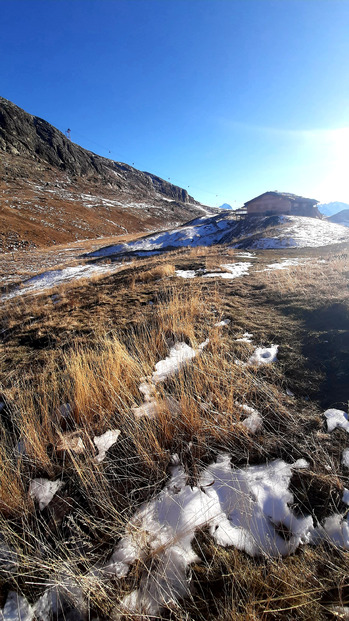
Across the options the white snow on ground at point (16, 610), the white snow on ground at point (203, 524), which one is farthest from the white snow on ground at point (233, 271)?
the white snow on ground at point (16, 610)

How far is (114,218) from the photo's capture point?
54.1 m

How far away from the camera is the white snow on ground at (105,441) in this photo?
6.79ft

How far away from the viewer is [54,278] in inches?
503

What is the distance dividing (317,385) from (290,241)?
57.7 feet

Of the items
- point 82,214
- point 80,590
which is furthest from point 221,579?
point 82,214

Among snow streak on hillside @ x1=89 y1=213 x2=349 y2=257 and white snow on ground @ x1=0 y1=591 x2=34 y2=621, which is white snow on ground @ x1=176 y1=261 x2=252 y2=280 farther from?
snow streak on hillside @ x1=89 y1=213 x2=349 y2=257

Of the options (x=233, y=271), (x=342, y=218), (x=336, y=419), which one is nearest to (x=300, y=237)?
(x=233, y=271)

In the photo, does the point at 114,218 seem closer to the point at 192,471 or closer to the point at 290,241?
the point at 290,241

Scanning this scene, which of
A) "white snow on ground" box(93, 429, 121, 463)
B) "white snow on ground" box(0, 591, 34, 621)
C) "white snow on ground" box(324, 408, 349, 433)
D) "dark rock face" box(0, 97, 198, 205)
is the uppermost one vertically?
"dark rock face" box(0, 97, 198, 205)

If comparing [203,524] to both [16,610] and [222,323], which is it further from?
[222,323]

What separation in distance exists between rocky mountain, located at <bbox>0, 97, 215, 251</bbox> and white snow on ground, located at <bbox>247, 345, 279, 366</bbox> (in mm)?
33438

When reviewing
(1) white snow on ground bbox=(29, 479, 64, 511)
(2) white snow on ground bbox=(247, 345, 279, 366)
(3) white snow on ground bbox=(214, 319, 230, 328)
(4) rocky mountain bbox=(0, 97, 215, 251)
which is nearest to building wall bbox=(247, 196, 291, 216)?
(4) rocky mountain bbox=(0, 97, 215, 251)

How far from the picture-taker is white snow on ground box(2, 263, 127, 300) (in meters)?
11.4

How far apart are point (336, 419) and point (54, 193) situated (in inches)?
2571
